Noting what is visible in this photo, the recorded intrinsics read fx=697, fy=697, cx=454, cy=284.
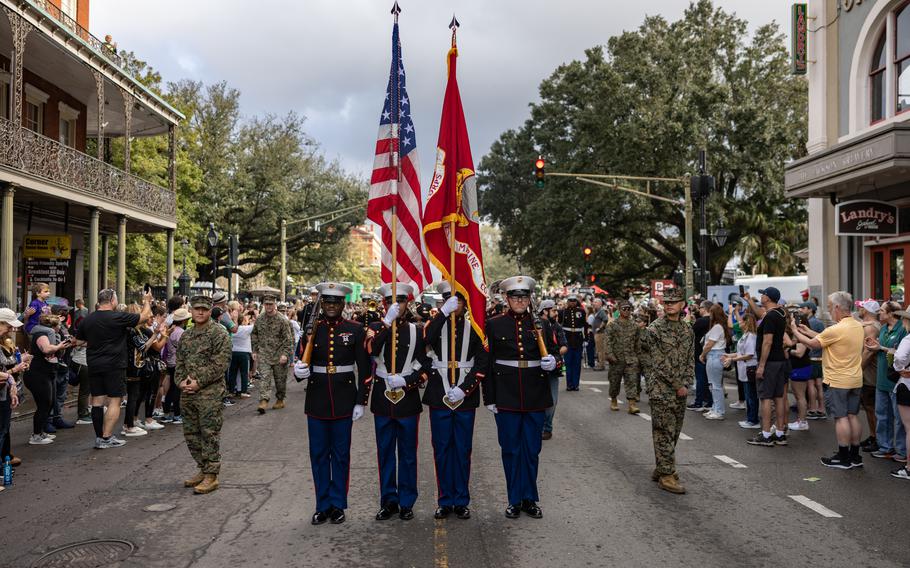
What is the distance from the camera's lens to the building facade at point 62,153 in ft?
49.1

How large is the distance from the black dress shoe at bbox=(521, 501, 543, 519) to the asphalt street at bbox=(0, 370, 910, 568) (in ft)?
0.25

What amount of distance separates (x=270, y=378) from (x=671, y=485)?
25.0ft

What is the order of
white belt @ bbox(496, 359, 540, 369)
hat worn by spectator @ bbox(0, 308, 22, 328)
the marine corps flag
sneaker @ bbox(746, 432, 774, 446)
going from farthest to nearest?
sneaker @ bbox(746, 432, 774, 446) → hat worn by spectator @ bbox(0, 308, 22, 328) → the marine corps flag → white belt @ bbox(496, 359, 540, 369)

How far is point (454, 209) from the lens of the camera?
21.3 ft

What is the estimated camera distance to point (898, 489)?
705 cm

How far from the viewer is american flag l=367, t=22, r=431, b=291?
664 cm

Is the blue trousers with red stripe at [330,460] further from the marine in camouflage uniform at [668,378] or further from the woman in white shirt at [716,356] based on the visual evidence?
Result: the woman in white shirt at [716,356]

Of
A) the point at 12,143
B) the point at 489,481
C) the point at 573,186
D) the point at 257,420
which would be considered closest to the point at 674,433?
the point at 489,481

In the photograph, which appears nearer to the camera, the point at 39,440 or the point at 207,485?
the point at 207,485

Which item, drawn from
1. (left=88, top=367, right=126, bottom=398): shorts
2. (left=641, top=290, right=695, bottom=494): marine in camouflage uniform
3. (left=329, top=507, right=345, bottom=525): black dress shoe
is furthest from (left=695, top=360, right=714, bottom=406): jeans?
(left=88, top=367, right=126, bottom=398): shorts

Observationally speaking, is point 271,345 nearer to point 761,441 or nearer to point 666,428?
point 666,428

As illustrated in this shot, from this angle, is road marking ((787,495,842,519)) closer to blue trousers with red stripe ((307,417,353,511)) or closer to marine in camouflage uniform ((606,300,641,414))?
blue trousers with red stripe ((307,417,353,511))

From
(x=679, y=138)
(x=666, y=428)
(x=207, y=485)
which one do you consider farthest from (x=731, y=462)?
(x=679, y=138)

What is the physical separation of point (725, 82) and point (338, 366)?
103 ft
